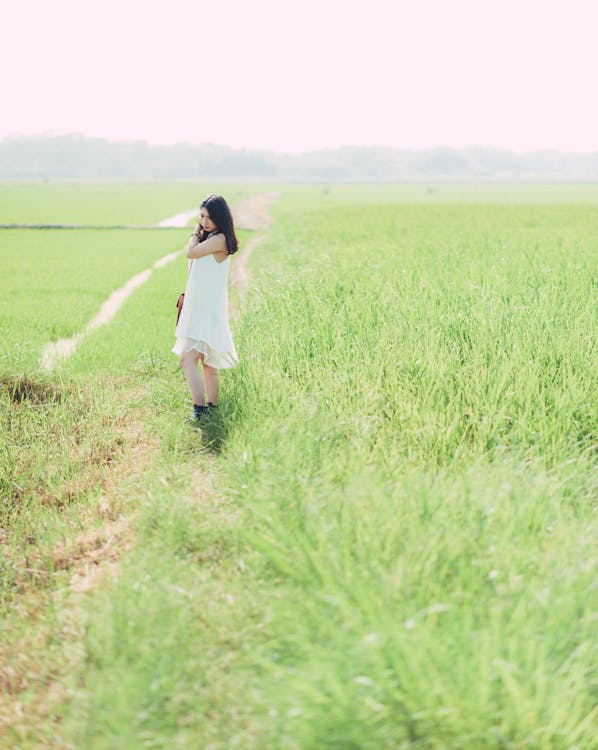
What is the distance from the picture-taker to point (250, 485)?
3.23 metres

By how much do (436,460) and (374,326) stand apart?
2.36 meters

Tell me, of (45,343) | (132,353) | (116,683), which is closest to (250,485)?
(116,683)

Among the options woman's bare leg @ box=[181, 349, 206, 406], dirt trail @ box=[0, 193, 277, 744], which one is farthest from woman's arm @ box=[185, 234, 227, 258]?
dirt trail @ box=[0, 193, 277, 744]

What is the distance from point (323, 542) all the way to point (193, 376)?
243cm

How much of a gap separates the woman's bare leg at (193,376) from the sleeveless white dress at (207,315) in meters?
0.06

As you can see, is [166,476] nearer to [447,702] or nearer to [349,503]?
[349,503]

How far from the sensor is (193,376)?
482cm

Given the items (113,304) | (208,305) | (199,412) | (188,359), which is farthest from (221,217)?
(113,304)

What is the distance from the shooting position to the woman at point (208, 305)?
183 inches

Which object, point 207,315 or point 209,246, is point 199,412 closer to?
point 207,315

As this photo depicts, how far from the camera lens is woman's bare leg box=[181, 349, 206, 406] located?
189 inches

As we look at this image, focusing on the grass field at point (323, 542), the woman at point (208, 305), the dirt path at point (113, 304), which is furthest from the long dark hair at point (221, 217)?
the dirt path at point (113, 304)

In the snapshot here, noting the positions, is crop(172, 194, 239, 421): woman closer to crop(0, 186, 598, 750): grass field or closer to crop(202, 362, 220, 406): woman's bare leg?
crop(202, 362, 220, 406): woman's bare leg

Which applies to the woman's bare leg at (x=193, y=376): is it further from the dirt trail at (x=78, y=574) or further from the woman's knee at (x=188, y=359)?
the dirt trail at (x=78, y=574)
